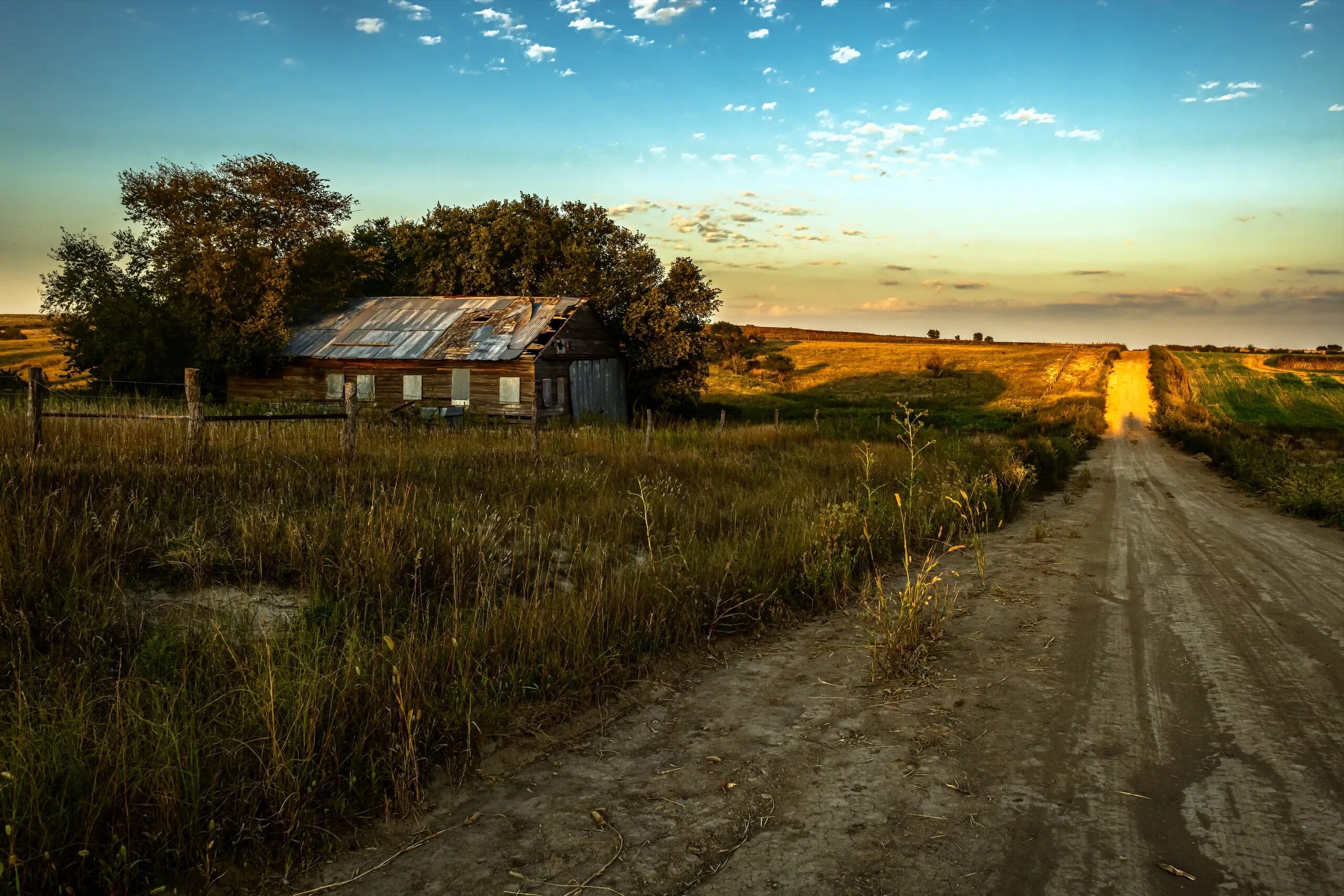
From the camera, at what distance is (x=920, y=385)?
5388 centimetres

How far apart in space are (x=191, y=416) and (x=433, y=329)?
2052cm

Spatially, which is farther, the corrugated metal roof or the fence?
the corrugated metal roof

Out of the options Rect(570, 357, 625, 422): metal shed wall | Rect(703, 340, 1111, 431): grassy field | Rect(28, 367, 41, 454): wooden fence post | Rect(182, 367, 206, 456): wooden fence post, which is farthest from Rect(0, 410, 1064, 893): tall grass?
Rect(703, 340, 1111, 431): grassy field

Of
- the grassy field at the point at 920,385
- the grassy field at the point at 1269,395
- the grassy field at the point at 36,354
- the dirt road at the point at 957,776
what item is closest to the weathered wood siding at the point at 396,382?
the grassy field at the point at 36,354

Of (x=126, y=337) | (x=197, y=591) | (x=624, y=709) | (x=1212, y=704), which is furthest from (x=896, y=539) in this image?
(x=126, y=337)

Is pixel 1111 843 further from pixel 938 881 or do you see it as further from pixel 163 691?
pixel 163 691

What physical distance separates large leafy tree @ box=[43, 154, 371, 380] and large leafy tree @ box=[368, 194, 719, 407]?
4.32m

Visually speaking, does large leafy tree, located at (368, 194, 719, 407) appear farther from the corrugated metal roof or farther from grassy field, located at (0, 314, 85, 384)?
grassy field, located at (0, 314, 85, 384)

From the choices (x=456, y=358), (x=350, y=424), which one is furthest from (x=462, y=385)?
(x=350, y=424)

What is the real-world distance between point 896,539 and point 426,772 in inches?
260

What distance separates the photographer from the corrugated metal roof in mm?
27531

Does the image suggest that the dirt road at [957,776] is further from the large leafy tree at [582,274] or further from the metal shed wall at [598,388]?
the large leafy tree at [582,274]

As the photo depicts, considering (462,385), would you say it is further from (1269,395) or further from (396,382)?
(1269,395)

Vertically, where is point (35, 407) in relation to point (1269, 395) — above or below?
below
